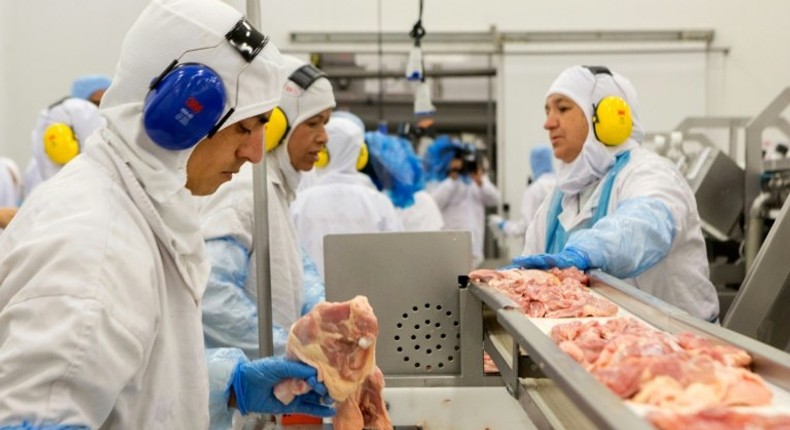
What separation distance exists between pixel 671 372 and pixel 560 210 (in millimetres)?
1840

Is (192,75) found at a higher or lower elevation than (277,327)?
higher

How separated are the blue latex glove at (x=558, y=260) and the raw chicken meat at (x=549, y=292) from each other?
3cm

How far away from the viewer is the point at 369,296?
203cm

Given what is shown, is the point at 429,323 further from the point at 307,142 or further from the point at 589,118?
the point at 589,118

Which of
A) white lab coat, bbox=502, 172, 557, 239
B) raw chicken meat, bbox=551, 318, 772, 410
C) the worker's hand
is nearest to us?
raw chicken meat, bbox=551, 318, 772, 410

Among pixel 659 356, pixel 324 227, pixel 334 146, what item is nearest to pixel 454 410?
pixel 659 356

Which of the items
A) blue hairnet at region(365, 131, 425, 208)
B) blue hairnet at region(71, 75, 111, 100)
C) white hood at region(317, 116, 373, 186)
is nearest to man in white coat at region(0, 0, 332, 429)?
white hood at region(317, 116, 373, 186)

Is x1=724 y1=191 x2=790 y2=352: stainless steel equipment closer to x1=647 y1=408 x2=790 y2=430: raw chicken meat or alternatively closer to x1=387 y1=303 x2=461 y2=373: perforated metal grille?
x1=387 y1=303 x2=461 y2=373: perforated metal grille

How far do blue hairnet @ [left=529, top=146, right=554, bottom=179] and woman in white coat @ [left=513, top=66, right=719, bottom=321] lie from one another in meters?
4.17

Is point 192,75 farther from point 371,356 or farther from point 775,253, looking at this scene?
point 775,253

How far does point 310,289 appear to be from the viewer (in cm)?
263

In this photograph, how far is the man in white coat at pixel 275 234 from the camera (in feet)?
6.95

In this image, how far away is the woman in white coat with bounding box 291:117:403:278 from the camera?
404 cm

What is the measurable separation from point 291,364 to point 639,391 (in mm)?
770
